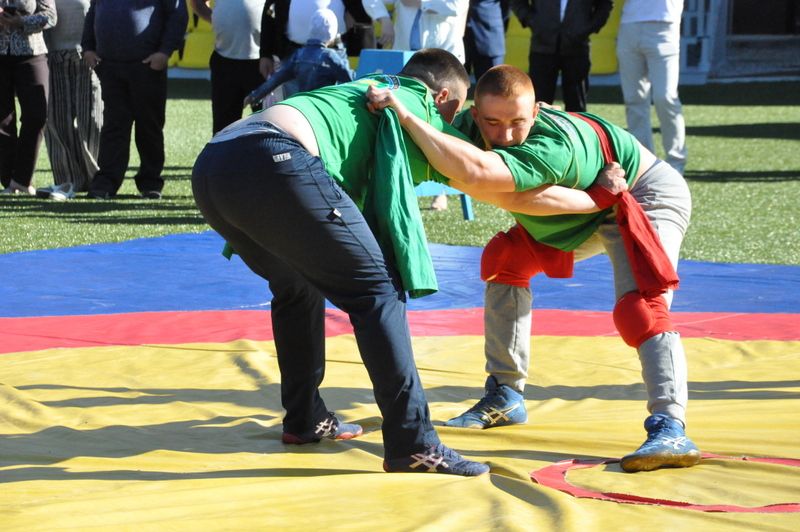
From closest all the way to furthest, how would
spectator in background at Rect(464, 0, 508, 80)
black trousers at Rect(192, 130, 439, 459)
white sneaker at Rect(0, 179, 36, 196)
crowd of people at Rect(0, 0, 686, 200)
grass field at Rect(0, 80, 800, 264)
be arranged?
black trousers at Rect(192, 130, 439, 459) < grass field at Rect(0, 80, 800, 264) < crowd of people at Rect(0, 0, 686, 200) < white sneaker at Rect(0, 179, 36, 196) < spectator in background at Rect(464, 0, 508, 80)

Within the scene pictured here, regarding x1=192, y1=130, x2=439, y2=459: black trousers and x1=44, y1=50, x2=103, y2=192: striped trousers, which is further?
x1=44, y1=50, x2=103, y2=192: striped trousers

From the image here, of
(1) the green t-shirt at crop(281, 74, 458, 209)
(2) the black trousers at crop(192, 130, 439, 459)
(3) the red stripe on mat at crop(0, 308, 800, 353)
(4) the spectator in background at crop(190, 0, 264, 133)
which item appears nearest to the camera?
(2) the black trousers at crop(192, 130, 439, 459)

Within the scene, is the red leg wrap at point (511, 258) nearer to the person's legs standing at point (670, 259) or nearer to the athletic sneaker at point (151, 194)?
the person's legs standing at point (670, 259)

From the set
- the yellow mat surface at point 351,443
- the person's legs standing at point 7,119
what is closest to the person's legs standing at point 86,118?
the person's legs standing at point 7,119

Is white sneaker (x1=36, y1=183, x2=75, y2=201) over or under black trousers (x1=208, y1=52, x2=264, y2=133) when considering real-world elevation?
under

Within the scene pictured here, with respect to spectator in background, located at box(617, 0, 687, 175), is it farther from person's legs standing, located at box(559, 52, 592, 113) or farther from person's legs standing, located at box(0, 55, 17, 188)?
person's legs standing, located at box(0, 55, 17, 188)

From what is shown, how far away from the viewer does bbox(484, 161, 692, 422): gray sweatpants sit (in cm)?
367

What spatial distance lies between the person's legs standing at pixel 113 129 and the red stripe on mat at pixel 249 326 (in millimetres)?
4232

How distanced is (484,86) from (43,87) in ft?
22.5

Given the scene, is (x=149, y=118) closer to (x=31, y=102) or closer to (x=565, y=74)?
(x=31, y=102)

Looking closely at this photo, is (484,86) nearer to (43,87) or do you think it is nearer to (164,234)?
(164,234)

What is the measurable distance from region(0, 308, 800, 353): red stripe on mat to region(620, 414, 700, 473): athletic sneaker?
1.81m

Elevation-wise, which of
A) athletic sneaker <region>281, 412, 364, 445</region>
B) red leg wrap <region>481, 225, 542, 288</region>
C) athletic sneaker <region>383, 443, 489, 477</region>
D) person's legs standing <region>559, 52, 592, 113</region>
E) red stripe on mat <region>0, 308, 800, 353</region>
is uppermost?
red leg wrap <region>481, 225, 542, 288</region>

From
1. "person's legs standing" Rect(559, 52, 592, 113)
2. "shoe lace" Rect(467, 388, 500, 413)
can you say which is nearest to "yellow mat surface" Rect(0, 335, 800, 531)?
"shoe lace" Rect(467, 388, 500, 413)
